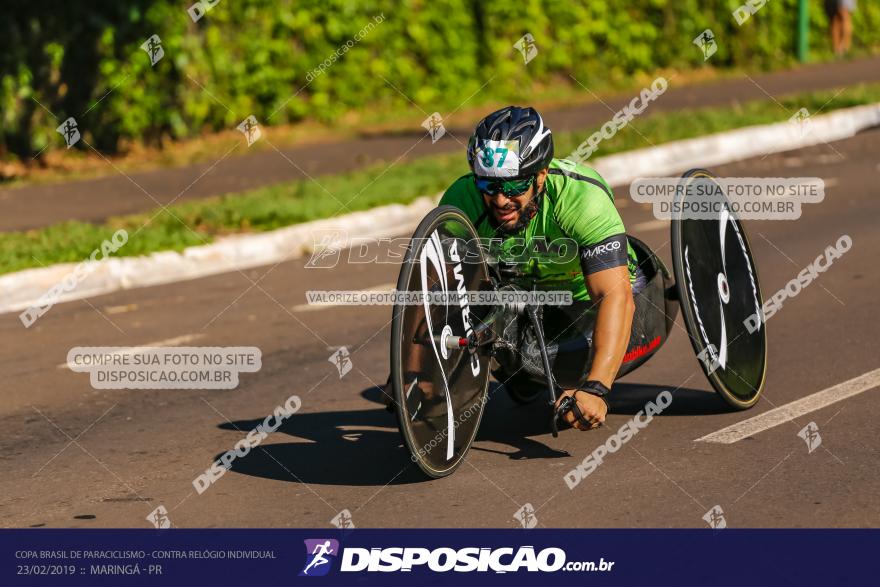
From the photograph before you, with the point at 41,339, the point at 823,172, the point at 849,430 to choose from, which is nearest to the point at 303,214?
the point at 41,339

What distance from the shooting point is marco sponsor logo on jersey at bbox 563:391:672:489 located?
608 cm

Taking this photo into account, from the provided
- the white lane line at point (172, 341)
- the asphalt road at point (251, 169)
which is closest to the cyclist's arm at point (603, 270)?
the white lane line at point (172, 341)

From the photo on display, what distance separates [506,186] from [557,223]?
320 mm

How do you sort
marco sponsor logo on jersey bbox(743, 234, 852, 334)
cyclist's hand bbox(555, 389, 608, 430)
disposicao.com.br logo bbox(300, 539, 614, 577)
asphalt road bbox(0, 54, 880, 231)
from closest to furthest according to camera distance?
disposicao.com.br logo bbox(300, 539, 614, 577) → cyclist's hand bbox(555, 389, 608, 430) → marco sponsor logo on jersey bbox(743, 234, 852, 334) → asphalt road bbox(0, 54, 880, 231)

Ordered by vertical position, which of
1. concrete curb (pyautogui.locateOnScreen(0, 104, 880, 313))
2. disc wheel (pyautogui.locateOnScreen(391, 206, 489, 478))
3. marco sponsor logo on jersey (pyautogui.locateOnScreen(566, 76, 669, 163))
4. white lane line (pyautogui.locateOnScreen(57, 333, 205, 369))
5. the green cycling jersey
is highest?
marco sponsor logo on jersey (pyautogui.locateOnScreen(566, 76, 669, 163))

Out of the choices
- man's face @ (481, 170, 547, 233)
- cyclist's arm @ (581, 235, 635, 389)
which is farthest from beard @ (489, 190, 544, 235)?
cyclist's arm @ (581, 235, 635, 389)

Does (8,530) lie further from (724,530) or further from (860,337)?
(860,337)

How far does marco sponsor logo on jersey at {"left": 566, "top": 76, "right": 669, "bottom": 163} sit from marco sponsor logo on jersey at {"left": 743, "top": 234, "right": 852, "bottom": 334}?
9.88ft

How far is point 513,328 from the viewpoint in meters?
6.30

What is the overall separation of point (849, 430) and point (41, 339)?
495cm

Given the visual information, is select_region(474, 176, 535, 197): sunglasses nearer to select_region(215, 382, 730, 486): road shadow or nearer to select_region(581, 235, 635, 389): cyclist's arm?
select_region(581, 235, 635, 389): cyclist's arm

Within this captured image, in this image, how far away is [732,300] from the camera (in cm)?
698

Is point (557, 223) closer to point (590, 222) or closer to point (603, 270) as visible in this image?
point (590, 222)

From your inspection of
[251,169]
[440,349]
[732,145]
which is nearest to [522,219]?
[440,349]
